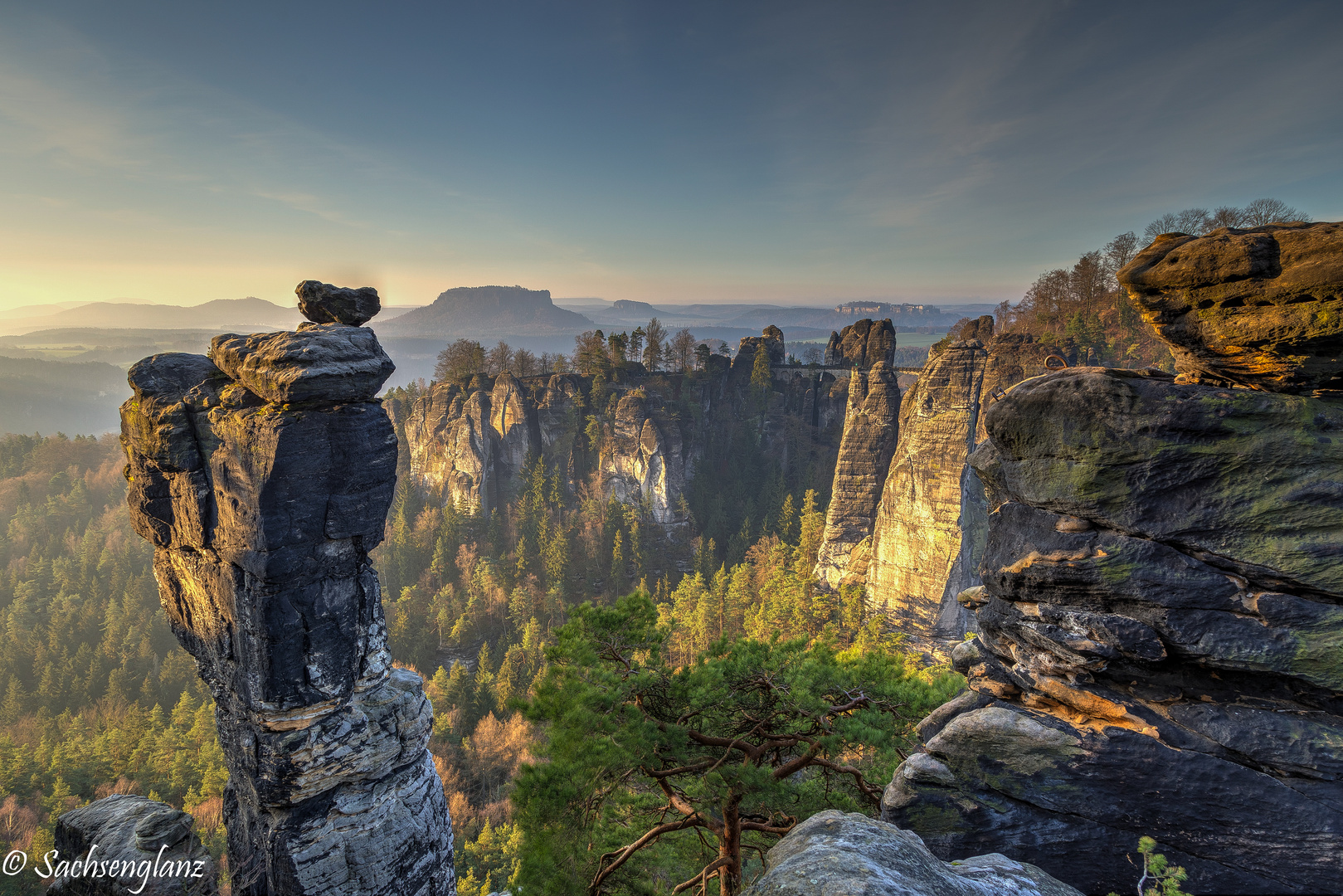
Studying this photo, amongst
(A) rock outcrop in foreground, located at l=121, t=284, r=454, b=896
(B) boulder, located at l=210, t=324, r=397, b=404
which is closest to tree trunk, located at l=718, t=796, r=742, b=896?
(A) rock outcrop in foreground, located at l=121, t=284, r=454, b=896

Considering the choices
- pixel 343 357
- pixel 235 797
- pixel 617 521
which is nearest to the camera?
pixel 343 357

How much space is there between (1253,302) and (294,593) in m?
11.8

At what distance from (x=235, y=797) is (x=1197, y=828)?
40.4ft

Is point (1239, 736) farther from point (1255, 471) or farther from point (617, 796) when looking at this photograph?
point (617, 796)

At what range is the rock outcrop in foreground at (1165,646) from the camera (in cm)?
467

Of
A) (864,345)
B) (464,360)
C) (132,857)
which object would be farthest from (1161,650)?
(464,360)

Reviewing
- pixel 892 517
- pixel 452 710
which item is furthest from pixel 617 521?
pixel 892 517

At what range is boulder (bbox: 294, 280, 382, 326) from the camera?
29.6ft

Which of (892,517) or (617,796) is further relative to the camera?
(892,517)

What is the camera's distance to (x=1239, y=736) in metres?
4.80

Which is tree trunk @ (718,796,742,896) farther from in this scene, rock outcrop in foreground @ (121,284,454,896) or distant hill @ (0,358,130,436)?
distant hill @ (0,358,130,436)

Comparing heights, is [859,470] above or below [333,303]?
below

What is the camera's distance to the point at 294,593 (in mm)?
7863

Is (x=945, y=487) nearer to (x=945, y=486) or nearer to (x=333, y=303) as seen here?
(x=945, y=486)
